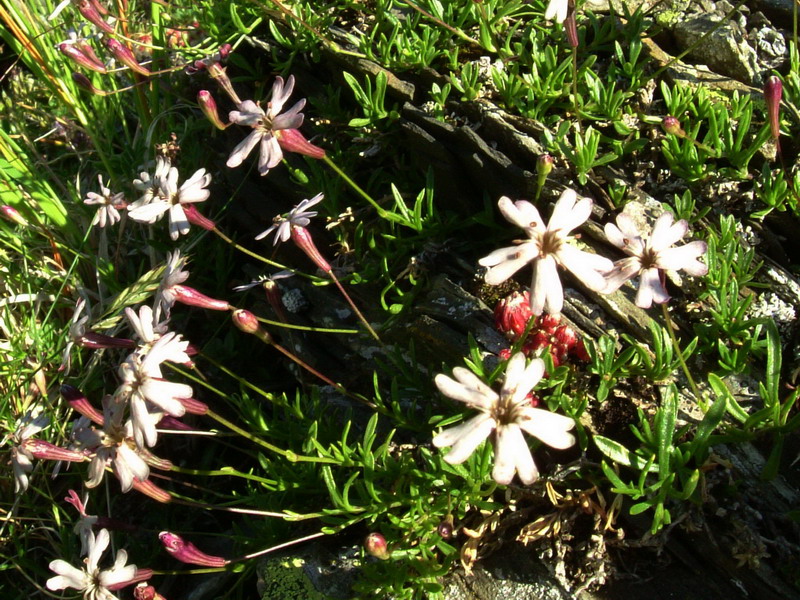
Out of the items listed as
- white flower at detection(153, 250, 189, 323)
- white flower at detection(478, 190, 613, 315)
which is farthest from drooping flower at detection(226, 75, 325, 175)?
white flower at detection(478, 190, 613, 315)

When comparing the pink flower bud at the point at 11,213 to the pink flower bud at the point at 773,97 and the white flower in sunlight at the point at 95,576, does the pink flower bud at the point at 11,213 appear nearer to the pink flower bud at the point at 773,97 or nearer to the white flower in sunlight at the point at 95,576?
the white flower in sunlight at the point at 95,576

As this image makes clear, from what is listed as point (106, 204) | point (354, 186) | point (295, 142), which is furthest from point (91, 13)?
point (354, 186)

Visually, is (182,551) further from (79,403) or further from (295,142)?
(295,142)

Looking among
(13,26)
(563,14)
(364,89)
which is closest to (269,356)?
(364,89)

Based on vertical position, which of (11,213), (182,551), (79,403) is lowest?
(182,551)

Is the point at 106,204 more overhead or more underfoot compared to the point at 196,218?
more underfoot

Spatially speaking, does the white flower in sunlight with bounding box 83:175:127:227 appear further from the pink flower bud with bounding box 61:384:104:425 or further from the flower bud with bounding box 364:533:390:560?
the flower bud with bounding box 364:533:390:560
